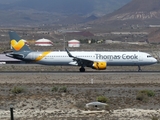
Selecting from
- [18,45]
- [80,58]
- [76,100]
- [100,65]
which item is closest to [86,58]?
[80,58]

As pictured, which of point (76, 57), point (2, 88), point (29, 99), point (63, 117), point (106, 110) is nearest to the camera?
point (63, 117)

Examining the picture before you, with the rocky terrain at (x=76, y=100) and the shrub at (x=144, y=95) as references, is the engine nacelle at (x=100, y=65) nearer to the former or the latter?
the rocky terrain at (x=76, y=100)

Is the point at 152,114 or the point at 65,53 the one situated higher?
the point at 65,53

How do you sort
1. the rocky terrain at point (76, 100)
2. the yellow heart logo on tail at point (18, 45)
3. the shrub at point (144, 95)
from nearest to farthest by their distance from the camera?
1. the rocky terrain at point (76, 100)
2. the shrub at point (144, 95)
3. the yellow heart logo on tail at point (18, 45)

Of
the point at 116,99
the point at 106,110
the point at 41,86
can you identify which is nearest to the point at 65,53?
the point at 41,86

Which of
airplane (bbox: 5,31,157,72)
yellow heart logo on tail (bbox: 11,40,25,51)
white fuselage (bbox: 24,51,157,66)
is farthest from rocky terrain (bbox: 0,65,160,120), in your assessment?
yellow heart logo on tail (bbox: 11,40,25,51)

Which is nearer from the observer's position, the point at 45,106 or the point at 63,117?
the point at 63,117

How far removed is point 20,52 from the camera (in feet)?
232

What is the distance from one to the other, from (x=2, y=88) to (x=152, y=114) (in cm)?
1819

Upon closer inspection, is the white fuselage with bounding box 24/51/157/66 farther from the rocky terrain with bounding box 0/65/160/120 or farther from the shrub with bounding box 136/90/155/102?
the shrub with bounding box 136/90/155/102

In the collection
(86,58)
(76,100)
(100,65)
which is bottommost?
(76,100)

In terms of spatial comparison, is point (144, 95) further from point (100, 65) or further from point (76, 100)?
point (100, 65)

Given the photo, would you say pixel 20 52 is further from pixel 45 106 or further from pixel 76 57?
pixel 45 106

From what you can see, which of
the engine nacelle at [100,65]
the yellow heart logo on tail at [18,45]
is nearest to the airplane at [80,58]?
the yellow heart logo on tail at [18,45]
